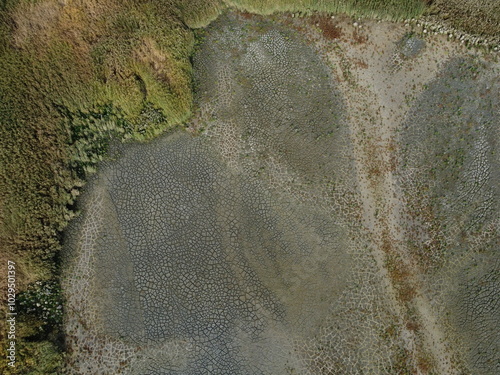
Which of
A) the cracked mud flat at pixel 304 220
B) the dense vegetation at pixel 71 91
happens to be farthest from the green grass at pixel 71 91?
the cracked mud flat at pixel 304 220

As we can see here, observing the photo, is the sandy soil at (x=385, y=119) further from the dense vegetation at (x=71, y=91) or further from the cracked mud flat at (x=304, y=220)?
the dense vegetation at (x=71, y=91)

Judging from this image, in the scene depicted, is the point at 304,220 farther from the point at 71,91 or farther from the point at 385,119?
the point at 71,91

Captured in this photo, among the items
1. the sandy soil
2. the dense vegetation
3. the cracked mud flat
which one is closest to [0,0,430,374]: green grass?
the dense vegetation

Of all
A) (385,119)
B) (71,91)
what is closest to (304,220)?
(385,119)

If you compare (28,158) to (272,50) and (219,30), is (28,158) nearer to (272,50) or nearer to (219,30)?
(219,30)

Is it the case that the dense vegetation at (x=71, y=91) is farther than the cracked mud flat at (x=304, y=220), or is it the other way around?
the cracked mud flat at (x=304, y=220)
